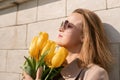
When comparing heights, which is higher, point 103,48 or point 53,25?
point 53,25

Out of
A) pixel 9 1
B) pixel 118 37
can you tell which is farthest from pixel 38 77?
pixel 9 1

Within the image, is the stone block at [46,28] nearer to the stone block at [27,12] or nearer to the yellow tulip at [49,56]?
the stone block at [27,12]

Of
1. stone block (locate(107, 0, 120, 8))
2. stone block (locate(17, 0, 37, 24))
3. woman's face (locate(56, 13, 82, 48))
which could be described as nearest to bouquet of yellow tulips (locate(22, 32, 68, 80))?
woman's face (locate(56, 13, 82, 48))

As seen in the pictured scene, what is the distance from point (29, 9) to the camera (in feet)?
9.15

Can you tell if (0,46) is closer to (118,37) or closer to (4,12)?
(4,12)

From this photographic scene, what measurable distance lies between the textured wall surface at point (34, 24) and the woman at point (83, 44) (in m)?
0.10

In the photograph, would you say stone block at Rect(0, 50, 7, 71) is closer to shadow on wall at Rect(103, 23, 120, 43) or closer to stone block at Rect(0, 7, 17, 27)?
stone block at Rect(0, 7, 17, 27)

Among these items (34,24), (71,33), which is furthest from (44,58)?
(34,24)

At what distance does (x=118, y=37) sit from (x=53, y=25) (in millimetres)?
773

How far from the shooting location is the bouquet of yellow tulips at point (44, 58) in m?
1.70

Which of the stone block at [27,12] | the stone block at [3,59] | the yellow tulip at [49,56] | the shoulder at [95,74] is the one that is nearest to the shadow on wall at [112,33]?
the shoulder at [95,74]

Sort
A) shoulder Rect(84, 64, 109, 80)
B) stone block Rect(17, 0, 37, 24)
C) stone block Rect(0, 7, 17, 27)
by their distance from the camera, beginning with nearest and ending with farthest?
shoulder Rect(84, 64, 109, 80) → stone block Rect(17, 0, 37, 24) → stone block Rect(0, 7, 17, 27)

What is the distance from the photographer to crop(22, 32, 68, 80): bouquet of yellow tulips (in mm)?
1704

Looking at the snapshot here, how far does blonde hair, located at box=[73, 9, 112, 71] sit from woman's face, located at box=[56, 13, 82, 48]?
42 mm
